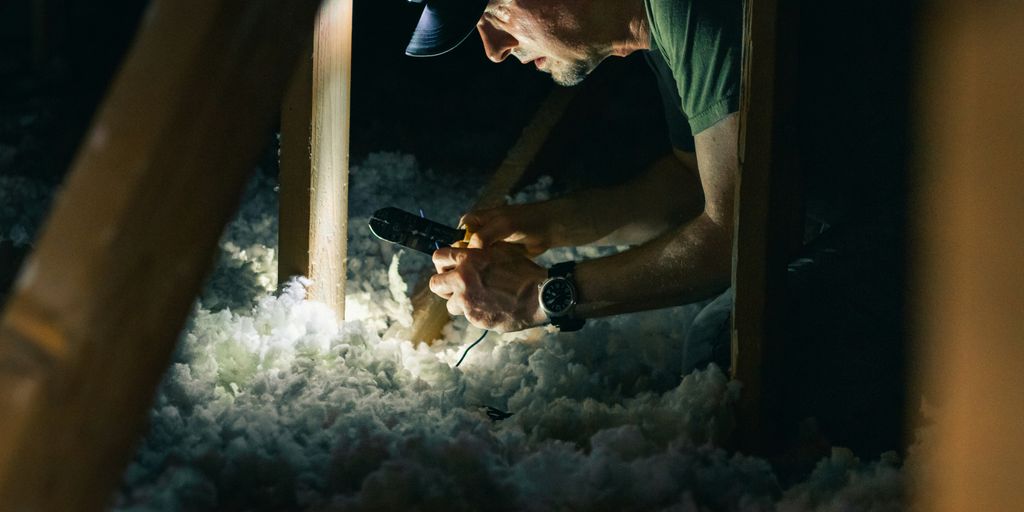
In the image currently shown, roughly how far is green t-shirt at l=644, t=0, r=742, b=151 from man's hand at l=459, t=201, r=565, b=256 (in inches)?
18.1

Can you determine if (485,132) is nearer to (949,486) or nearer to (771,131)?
(771,131)

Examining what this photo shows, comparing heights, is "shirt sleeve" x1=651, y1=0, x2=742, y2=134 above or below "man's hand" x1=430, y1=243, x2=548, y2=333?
above

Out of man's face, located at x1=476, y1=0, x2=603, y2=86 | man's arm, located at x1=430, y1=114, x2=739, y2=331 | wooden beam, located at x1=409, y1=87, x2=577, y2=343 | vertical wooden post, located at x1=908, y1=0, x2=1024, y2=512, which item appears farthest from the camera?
wooden beam, located at x1=409, y1=87, x2=577, y2=343

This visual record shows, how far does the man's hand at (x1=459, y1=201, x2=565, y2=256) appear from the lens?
74.4 inches

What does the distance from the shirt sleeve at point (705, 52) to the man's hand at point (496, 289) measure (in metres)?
0.41

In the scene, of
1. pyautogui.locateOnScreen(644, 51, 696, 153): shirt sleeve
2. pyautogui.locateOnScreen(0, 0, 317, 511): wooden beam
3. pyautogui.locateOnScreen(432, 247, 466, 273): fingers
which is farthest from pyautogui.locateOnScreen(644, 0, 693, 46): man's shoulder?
pyautogui.locateOnScreen(0, 0, 317, 511): wooden beam

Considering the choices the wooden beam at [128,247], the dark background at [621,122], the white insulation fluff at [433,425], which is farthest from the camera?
the dark background at [621,122]

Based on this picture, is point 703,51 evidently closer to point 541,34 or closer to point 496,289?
point 541,34

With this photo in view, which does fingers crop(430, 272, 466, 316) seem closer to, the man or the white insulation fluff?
the man

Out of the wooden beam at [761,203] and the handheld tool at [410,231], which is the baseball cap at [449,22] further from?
the wooden beam at [761,203]

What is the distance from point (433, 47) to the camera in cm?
177

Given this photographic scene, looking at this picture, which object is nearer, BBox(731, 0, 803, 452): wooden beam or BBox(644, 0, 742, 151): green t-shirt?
BBox(731, 0, 803, 452): wooden beam

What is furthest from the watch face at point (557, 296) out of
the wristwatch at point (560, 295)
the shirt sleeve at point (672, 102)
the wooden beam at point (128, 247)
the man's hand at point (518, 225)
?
the wooden beam at point (128, 247)

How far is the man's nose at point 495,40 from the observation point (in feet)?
6.31
